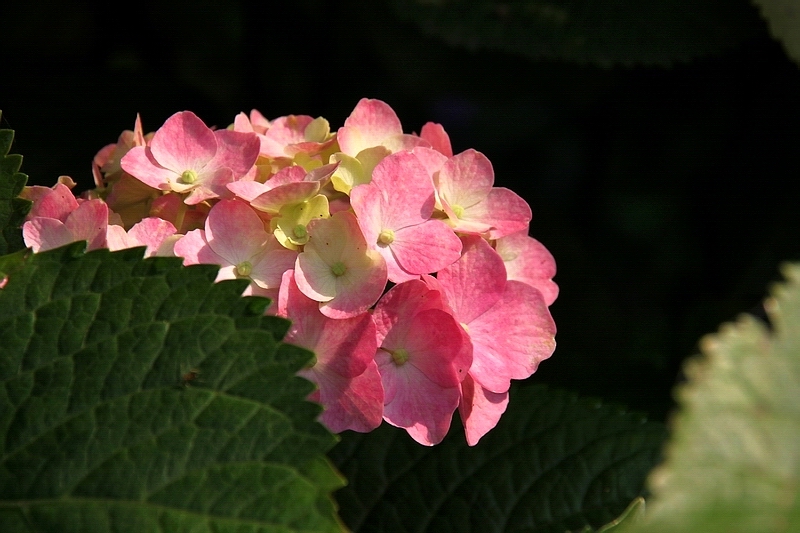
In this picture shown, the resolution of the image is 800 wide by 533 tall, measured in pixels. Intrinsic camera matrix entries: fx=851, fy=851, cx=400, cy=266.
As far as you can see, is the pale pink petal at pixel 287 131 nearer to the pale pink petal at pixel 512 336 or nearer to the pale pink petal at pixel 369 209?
the pale pink petal at pixel 369 209

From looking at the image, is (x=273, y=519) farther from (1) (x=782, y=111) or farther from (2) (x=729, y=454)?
(1) (x=782, y=111)

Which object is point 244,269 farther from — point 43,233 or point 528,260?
point 528,260

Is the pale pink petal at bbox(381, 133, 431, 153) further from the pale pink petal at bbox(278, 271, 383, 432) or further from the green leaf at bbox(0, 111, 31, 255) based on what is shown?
the green leaf at bbox(0, 111, 31, 255)

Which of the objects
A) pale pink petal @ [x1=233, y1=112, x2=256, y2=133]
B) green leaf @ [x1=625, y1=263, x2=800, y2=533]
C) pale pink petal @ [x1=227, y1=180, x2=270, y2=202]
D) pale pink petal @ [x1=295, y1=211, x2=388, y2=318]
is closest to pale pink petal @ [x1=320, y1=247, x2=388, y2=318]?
pale pink petal @ [x1=295, y1=211, x2=388, y2=318]

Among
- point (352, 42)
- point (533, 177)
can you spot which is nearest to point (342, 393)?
point (352, 42)

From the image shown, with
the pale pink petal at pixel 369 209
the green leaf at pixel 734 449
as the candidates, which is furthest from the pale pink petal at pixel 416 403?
the green leaf at pixel 734 449

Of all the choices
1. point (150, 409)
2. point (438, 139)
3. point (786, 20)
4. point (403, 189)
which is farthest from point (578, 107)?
point (150, 409)
